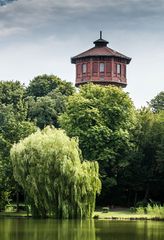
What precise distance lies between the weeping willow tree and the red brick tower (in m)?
40.0

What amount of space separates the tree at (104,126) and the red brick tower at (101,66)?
940 inches

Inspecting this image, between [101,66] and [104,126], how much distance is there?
28.8 m

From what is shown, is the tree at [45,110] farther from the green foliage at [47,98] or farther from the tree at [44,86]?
the tree at [44,86]

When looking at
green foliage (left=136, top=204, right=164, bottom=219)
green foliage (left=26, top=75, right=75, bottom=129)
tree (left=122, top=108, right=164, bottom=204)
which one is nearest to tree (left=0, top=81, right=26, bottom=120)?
green foliage (left=26, top=75, right=75, bottom=129)

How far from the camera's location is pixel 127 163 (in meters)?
60.2

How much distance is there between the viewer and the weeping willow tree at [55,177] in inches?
1834

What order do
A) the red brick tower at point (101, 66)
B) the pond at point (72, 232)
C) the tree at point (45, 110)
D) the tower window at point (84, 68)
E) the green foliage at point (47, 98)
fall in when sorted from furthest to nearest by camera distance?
the tower window at point (84, 68), the red brick tower at point (101, 66), the green foliage at point (47, 98), the tree at point (45, 110), the pond at point (72, 232)

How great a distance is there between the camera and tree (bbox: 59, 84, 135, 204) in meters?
60.3

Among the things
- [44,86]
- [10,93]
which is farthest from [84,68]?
[10,93]

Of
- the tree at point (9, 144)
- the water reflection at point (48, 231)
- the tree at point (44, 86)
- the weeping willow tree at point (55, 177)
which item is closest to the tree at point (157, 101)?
the tree at point (44, 86)

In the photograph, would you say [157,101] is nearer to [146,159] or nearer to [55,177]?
[146,159]

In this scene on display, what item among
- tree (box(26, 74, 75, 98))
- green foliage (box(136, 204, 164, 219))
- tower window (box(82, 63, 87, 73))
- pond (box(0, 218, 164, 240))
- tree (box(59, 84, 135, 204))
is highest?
tower window (box(82, 63, 87, 73))

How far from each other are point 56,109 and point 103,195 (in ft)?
69.3

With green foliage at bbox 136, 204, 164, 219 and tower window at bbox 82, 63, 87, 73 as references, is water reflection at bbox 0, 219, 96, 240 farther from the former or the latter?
tower window at bbox 82, 63, 87, 73
